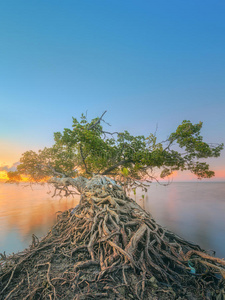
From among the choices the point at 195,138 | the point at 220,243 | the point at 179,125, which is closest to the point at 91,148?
the point at 179,125

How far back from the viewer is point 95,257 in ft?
13.4

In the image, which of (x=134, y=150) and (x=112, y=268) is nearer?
(x=112, y=268)

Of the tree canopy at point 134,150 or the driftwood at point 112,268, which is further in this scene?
the tree canopy at point 134,150

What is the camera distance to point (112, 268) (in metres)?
3.54

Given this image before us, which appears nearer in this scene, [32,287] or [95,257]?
[32,287]

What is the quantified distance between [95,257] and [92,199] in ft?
8.33

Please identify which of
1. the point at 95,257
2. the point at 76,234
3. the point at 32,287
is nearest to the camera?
the point at 32,287

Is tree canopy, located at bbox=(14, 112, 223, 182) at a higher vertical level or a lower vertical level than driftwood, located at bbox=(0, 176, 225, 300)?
higher

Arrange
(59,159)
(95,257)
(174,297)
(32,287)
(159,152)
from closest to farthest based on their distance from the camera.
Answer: (174,297) → (32,287) → (95,257) → (159,152) → (59,159)

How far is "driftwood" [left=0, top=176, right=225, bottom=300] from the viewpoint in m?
3.21

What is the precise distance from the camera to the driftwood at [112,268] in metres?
3.21

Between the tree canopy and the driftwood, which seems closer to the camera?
the driftwood

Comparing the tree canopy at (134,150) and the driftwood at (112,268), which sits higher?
the tree canopy at (134,150)

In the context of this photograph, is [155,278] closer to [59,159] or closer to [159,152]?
[159,152]
